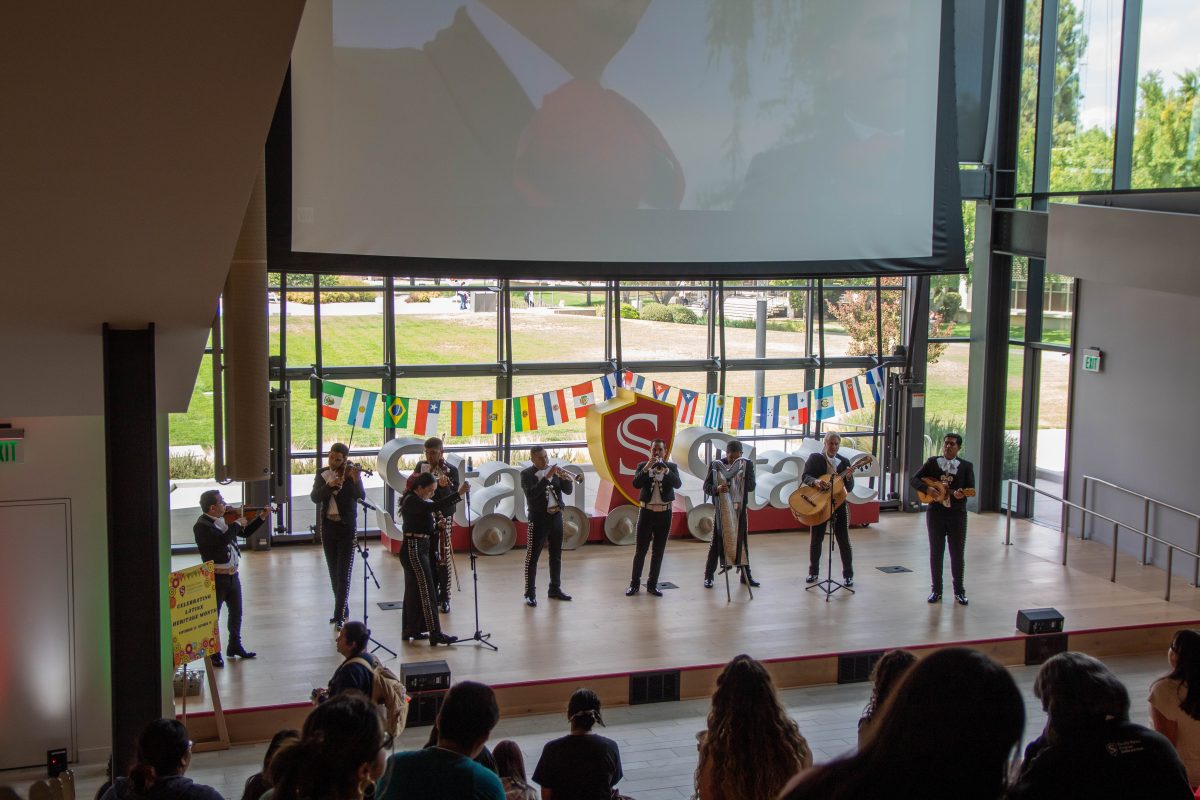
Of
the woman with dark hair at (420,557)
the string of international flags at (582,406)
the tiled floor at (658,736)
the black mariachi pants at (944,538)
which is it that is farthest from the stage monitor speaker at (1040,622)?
the woman with dark hair at (420,557)

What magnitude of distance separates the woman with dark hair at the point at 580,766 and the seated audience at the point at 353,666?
0.89 meters

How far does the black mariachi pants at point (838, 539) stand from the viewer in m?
10.1

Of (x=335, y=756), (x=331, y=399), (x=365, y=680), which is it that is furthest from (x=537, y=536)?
(x=335, y=756)

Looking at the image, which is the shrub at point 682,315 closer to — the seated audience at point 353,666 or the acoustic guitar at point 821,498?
the acoustic guitar at point 821,498

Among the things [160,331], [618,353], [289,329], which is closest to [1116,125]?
[618,353]

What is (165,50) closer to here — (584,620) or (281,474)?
(584,620)

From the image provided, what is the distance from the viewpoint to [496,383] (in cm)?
1197

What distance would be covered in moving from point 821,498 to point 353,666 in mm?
6106

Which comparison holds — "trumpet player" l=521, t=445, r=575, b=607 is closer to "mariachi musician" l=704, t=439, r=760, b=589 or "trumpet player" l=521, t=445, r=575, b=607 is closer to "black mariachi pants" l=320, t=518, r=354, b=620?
"mariachi musician" l=704, t=439, r=760, b=589

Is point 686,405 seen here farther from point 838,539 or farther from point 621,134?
point 621,134

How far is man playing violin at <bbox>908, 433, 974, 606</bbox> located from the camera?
943 centimetres

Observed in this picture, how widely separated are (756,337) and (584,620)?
15.8ft

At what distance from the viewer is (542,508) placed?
9461 mm

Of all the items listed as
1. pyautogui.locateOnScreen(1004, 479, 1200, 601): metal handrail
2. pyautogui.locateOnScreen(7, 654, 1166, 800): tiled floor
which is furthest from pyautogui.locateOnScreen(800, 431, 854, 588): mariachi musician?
pyautogui.locateOnScreen(1004, 479, 1200, 601): metal handrail
